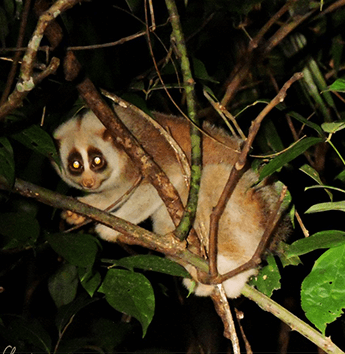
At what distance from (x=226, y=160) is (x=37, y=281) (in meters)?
1.82

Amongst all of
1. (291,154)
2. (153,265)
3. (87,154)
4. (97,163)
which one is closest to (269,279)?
(153,265)

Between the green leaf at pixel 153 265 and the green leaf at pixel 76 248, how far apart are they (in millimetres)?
203

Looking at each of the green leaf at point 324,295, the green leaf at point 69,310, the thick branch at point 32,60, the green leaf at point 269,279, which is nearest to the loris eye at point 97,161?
the green leaf at point 69,310

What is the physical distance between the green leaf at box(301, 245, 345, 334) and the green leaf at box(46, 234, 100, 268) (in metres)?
0.89

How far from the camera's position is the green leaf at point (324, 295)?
4.71ft

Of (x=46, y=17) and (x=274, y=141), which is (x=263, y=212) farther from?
(x=46, y=17)

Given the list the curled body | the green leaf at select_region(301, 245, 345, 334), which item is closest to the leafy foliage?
the green leaf at select_region(301, 245, 345, 334)

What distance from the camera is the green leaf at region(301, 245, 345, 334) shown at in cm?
143

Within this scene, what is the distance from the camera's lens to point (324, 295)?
146 cm

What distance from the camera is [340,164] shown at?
476 centimetres

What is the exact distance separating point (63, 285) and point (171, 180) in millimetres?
1002

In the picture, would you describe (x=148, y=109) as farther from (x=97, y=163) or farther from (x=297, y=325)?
(x=297, y=325)

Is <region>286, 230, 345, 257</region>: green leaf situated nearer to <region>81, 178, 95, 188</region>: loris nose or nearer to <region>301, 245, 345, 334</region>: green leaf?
<region>301, 245, 345, 334</region>: green leaf

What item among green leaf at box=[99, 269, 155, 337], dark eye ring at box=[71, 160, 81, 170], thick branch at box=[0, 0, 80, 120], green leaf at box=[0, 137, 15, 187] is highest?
thick branch at box=[0, 0, 80, 120]
